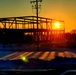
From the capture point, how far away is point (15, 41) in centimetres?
7556

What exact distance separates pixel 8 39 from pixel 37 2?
74.1 ft

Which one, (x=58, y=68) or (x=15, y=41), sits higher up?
(x=58, y=68)

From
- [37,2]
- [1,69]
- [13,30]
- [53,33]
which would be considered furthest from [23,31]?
[1,69]

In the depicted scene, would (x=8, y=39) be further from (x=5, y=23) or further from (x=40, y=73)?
(x=40, y=73)

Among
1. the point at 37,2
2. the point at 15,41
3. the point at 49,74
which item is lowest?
the point at 15,41

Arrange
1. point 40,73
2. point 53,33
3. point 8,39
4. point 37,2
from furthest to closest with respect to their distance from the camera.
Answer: point 53,33 → point 8,39 → point 37,2 → point 40,73

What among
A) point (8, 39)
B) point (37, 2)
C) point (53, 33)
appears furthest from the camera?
point (53, 33)

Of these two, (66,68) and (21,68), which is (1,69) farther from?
(66,68)

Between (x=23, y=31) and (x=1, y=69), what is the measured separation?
72751 mm

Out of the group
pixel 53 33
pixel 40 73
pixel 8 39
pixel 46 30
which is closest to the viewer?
pixel 40 73

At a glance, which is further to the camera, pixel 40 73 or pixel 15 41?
pixel 15 41

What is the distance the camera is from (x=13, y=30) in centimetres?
7712

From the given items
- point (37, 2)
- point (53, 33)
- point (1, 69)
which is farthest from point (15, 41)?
point (1, 69)

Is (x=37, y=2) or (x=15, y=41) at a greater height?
(x=37, y=2)
